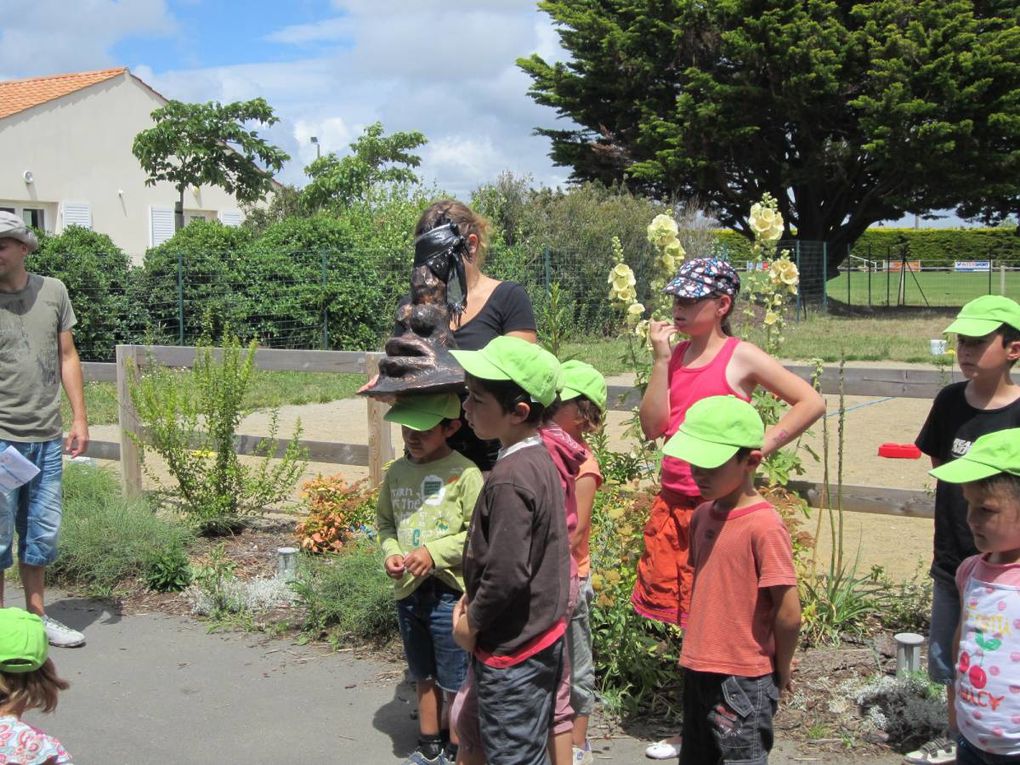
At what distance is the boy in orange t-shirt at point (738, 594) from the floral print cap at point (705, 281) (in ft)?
2.75

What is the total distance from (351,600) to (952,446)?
2.86 metres

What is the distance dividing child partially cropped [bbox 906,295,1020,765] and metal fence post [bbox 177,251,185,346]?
1492 cm

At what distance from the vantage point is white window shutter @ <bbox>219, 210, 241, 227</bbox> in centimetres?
3525

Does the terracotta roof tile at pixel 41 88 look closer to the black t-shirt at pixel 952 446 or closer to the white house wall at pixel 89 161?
the white house wall at pixel 89 161

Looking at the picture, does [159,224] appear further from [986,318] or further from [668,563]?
[986,318]

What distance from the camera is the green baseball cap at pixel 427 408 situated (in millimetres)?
3426

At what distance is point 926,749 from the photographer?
364cm

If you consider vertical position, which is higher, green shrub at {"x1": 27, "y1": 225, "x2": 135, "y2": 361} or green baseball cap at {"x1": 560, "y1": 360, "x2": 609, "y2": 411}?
green shrub at {"x1": 27, "y1": 225, "x2": 135, "y2": 361}

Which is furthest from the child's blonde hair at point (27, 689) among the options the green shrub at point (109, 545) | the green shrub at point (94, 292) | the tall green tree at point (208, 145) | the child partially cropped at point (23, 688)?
the tall green tree at point (208, 145)

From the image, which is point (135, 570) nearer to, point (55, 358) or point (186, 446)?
point (186, 446)

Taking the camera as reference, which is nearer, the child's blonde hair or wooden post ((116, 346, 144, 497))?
the child's blonde hair

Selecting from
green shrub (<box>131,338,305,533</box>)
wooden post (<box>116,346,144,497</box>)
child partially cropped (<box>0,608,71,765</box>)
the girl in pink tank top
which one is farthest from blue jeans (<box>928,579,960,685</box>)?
wooden post (<box>116,346,144,497</box>)

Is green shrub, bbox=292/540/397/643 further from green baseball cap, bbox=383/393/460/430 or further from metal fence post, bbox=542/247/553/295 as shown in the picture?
metal fence post, bbox=542/247/553/295

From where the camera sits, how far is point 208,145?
78.1 ft
